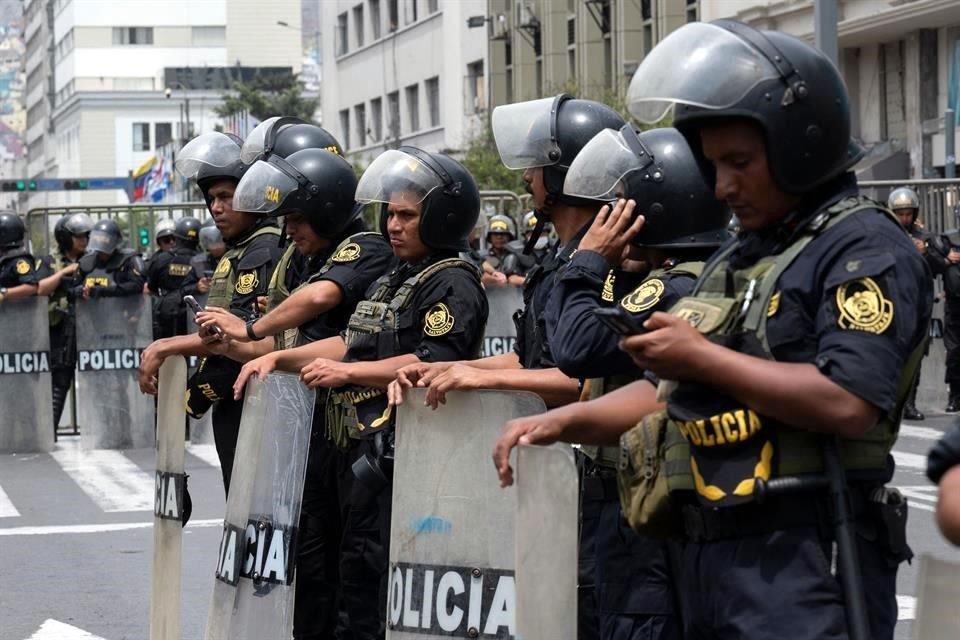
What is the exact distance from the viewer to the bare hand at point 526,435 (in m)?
3.92

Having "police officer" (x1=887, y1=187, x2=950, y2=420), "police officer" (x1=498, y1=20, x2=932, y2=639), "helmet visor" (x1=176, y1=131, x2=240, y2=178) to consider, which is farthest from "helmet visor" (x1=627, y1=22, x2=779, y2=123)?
"police officer" (x1=887, y1=187, x2=950, y2=420)

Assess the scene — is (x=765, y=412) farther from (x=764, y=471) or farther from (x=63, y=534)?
(x=63, y=534)

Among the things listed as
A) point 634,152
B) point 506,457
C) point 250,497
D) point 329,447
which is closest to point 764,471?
point 506,457

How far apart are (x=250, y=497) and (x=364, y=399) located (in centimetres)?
50

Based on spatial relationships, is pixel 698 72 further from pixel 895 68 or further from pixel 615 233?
pixel 895 68

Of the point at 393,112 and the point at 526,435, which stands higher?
the point at 393,112

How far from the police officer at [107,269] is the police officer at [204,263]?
1.50 feet

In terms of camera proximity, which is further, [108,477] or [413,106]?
[413,106]

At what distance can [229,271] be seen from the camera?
741 cm

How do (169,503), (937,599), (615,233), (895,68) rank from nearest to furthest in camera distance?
(937,599), (615,233), (169,503), (895,68)

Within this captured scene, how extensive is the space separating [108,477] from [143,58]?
110m

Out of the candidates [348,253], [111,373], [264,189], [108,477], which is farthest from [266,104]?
[348,253]

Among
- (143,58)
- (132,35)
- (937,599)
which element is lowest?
(937,599)

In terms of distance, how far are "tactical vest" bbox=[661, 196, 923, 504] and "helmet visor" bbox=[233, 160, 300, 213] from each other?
3322 mm
